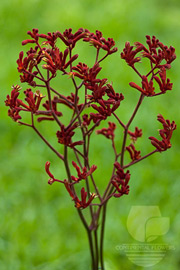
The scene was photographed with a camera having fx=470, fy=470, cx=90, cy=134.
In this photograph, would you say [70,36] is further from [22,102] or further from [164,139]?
[164,139]

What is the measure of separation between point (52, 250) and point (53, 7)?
3.87 meters

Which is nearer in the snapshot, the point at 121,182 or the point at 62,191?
the point at 121,182

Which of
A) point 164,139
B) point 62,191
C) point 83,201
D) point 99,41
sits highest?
point 62,191

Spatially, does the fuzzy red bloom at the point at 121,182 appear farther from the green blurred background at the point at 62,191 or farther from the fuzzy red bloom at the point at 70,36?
the green blurred background at the point at 62,191

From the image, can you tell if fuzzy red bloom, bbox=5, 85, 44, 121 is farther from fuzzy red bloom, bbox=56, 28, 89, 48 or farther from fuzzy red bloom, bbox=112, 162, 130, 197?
fuzzy red bloom, bbox=112, 162, 130, 197

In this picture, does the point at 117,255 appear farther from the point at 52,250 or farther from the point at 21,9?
the point at 21,9

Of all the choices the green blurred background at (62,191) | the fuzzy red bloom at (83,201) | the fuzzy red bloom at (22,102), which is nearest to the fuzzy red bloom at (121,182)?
the fuzzy red bloom at (83,201)

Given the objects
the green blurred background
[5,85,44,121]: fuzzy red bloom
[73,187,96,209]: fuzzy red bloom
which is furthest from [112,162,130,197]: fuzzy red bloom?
the green blurred background

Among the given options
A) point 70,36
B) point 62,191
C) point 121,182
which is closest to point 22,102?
point 70,36

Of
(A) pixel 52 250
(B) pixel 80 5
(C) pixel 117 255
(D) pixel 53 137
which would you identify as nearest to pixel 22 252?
(A) pixel 52 250

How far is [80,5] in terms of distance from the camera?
5.75 meters

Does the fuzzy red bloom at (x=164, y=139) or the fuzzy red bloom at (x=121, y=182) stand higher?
the fuzzy red bloom at (x=164, y=139)

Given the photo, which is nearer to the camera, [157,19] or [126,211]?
[126,211]

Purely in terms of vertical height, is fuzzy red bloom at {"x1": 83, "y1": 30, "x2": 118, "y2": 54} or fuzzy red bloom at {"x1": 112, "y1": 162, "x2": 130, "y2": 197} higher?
fuzzy red bloom at {"x1": 83, "y1": 30, "x2": 118, "y2": 54}
